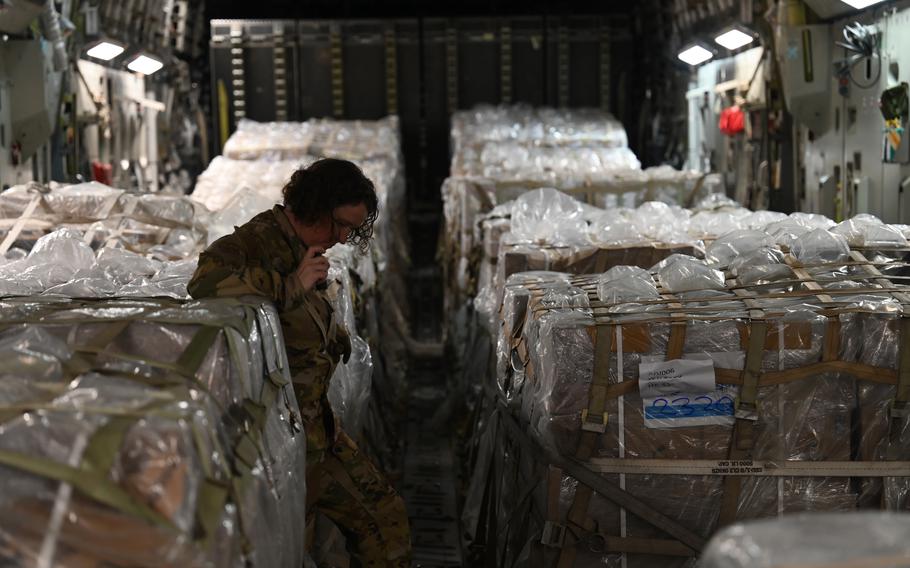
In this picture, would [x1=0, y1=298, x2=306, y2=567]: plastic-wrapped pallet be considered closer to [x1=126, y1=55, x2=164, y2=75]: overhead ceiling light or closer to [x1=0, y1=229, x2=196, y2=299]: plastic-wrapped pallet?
[x1=0, y1=229, x2=196, y2=299]: plastic-wrapped pallet

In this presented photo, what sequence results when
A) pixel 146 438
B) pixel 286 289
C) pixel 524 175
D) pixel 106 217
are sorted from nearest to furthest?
pixel 146 438 < pixel 286 289 < pixel 106 217 < pixel 524 175

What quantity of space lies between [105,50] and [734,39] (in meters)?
5.95

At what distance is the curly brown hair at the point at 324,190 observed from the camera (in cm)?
405

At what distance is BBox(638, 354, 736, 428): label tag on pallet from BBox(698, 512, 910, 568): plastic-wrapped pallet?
6.28 ft

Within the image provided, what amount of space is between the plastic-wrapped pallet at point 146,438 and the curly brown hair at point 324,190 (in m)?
0.52

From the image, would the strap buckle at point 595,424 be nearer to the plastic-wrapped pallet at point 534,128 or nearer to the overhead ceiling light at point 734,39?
the overhead ceiling light at point 734,39

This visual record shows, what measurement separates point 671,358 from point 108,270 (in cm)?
297

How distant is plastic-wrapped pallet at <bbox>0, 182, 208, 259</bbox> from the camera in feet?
22.3

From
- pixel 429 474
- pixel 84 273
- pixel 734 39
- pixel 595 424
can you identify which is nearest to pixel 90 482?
pixel 595 424

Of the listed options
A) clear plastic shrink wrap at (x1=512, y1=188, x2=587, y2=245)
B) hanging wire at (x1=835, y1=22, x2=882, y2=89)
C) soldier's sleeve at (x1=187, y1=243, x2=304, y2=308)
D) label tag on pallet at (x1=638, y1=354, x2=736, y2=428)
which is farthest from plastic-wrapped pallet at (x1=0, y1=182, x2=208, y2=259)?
hanging wire at (x1=835, y1=22, x2=882, y2=89)

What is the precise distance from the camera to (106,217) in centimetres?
699

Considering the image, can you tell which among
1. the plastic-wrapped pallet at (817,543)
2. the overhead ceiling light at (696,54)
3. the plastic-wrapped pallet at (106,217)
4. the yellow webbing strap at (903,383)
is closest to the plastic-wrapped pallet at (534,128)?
the overhead ceiling light at (696,54)

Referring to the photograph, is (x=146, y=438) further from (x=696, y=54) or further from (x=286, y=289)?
(x=696, y=54)

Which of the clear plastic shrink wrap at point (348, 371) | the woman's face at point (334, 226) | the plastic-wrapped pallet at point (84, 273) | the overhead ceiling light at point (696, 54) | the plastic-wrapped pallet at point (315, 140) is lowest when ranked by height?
the clear plastic shrink wrap at point (348, 371)
